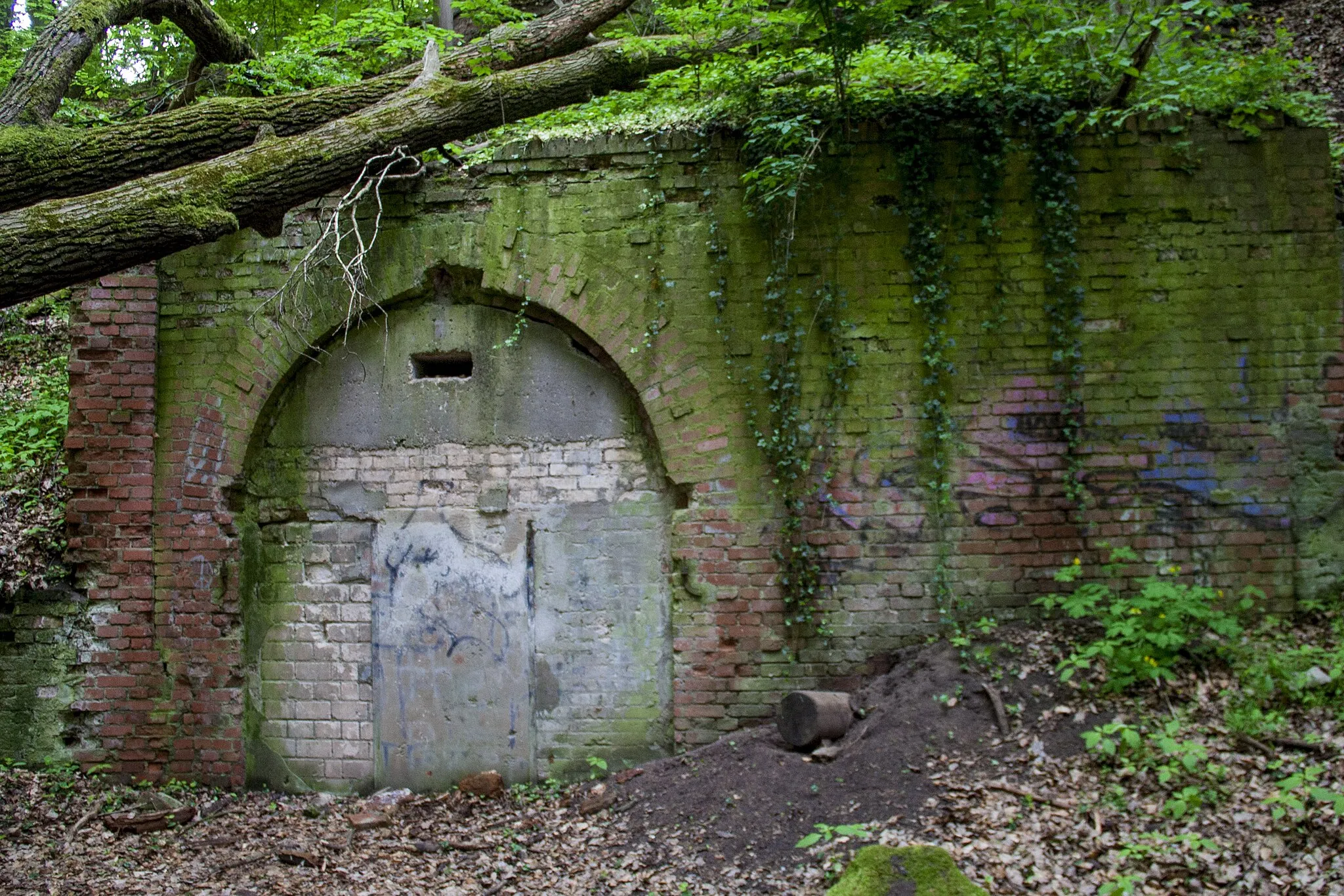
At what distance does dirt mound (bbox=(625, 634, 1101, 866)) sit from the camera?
14.1 feet

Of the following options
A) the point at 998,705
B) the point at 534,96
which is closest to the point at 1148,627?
the point at 998,705

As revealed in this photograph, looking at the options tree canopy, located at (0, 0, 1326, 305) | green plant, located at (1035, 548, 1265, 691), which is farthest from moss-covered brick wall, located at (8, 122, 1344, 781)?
tree canopy, located at (0, 0, 1326, 305)

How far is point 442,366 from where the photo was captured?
5777 mm

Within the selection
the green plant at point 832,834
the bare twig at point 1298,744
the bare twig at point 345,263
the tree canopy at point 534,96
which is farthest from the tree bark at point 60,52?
the bare twig at point 1298,744

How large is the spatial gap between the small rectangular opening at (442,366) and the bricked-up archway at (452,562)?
0.09ft

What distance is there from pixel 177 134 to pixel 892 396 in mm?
4458

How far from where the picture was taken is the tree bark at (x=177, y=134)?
4.53 m

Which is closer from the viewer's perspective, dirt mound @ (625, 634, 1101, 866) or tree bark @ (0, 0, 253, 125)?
dirt mound @ (625, 634, 1101, 866)

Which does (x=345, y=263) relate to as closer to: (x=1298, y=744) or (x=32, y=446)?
(x=32, y=446)

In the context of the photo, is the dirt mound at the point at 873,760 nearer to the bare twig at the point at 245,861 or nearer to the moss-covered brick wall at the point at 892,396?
the moss-covered brick wall at the point at 892,396

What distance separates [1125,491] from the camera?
5156mm

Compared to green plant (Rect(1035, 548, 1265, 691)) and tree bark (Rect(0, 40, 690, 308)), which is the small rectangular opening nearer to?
tree bark (Rect(0, 40, 690, 308))

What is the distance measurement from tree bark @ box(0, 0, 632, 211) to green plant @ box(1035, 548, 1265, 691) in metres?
5.32

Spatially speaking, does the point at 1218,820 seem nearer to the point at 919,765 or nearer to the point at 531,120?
the point at 919,765
